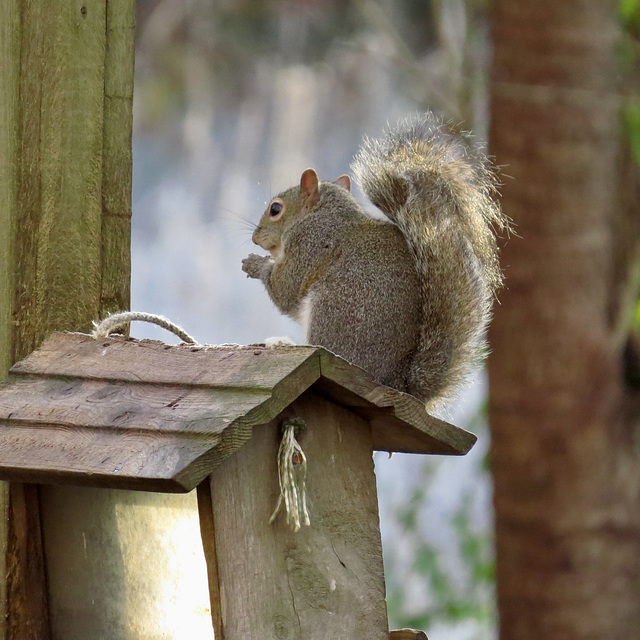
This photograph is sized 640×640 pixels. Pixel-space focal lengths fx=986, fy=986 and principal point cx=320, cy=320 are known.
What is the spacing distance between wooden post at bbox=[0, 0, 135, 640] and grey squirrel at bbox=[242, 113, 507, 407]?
397 mm

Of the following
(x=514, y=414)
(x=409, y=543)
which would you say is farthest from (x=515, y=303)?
(x=409, y=543)

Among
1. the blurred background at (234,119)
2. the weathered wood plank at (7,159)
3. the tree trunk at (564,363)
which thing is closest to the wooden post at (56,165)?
the weathered wood plank at (7,159)

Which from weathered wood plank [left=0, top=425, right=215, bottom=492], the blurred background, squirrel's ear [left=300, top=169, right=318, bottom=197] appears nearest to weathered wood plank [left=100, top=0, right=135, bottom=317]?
weathered wood plank [left=0, top=425, right=215, bottom=492]

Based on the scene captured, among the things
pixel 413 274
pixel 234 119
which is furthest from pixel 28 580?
pixel 234 119

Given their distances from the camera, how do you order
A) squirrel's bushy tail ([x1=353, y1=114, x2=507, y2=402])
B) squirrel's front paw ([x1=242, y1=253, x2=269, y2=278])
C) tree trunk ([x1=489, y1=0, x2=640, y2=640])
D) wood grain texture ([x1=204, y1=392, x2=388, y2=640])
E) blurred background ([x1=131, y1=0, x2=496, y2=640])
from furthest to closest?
blurred background ([x1=131, y1=0, x2=496, y2=640]) < tree trunk ([x1=489, y1=0, x2=640, y2=640]) < squirrel's front paw ([x1=242, y1=253, x2=269, y2=278]) < squirrel's bushy tail ([x1=353, y1=114, x2=507, y2=402]) < wood grain texture ([x1=204, y1=392, x2=388, y2=640])

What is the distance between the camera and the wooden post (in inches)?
56.9

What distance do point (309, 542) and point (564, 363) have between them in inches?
78.4

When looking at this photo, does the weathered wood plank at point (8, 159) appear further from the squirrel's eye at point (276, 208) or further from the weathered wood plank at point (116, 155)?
the squirrel's eye at point (276, 208)

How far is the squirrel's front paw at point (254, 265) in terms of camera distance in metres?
1.99

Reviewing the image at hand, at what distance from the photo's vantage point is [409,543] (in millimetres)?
4117

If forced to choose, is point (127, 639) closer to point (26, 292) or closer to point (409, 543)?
point (26, 292)

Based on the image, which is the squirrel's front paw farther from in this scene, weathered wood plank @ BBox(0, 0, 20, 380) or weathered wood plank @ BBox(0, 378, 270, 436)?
weathered wood plank @ BBox(0, 378, 270, 436)

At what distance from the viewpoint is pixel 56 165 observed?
147 cm

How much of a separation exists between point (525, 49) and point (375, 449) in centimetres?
199
